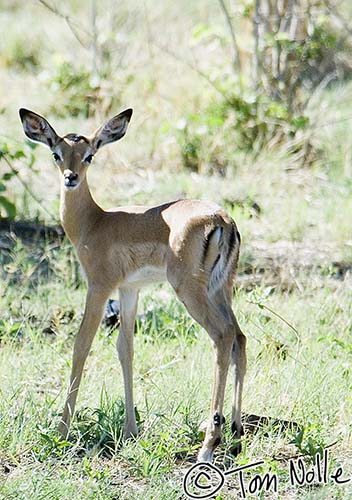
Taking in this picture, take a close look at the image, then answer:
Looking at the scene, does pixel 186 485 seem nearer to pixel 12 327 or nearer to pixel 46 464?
pixel 46 464

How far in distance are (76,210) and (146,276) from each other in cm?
68

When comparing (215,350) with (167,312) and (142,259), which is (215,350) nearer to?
(142,259)

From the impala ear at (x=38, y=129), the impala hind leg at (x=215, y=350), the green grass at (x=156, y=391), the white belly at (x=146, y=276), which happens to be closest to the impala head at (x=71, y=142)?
the impala ear at (x=38, y=129)

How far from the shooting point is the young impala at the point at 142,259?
445 centimetres

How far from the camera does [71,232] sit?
523cm

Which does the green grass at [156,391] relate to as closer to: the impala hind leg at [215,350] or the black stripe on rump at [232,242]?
the impala hind leg at [215,350]

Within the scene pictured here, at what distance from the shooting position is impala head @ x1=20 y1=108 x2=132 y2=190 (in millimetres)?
4973

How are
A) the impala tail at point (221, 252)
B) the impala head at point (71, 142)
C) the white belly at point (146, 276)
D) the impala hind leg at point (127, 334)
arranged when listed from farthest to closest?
1. the impala head at point (71, 142)
2. the impala hind leg at point (127, 334)
3. the white belly at point (146, 276)
4. the impala tail at point (221, 252)

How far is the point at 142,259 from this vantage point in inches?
188

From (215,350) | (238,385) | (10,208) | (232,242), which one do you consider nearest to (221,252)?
(232,242)

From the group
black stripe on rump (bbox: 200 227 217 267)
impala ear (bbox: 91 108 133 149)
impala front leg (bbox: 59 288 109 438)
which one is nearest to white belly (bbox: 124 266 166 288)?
impala front leg (bbox: 59 288 109 438)

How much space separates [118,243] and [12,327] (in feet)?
3.70

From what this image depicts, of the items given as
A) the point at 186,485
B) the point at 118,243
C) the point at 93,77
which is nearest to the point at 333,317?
the point at 118,243

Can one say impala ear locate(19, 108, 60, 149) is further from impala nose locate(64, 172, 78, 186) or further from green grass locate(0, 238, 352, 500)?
green grass locate(0, 238, 352, 500)
